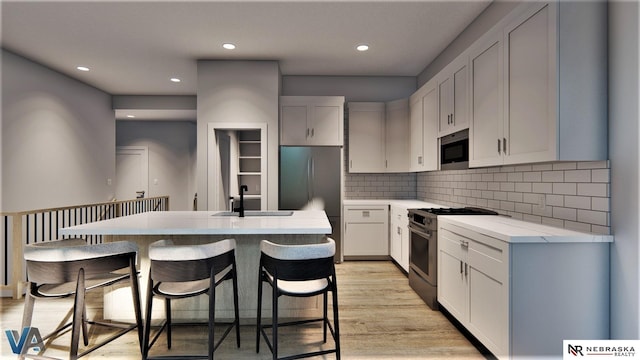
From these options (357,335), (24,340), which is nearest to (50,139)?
(24,340)

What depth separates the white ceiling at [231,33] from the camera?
2.99 metres

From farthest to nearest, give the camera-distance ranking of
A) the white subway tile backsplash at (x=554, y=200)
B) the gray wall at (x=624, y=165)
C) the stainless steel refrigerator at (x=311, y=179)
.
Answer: the stainless steel refrigerator at (x=311, y=179) < the white subway tile backsplash at (x=554, y=200) < the gray wall at (x=624, y=165)

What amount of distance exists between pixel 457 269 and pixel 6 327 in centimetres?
372

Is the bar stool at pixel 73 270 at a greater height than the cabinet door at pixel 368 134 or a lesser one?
lesser

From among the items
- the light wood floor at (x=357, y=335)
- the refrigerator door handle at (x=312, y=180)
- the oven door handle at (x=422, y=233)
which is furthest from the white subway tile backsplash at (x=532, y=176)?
the refrigerator door handle at (x=312, y=180)

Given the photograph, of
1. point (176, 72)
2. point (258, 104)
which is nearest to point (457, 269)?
point (258, 104)

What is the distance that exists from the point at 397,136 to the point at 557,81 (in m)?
2.97

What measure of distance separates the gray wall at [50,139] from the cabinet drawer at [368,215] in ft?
13.9

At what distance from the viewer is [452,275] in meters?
2.68

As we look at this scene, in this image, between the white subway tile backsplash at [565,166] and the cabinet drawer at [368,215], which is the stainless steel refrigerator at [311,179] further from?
the white subway tile backsplash at [565,166]

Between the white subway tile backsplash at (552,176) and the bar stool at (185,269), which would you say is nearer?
the bar stool at (185,269)

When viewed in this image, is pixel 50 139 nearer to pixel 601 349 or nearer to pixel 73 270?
pixel 73 270

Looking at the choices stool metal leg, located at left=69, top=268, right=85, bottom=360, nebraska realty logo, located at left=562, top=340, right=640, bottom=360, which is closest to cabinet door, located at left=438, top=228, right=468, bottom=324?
nebraska realty logo, located at left=562, top=340, right=640, bottom=360

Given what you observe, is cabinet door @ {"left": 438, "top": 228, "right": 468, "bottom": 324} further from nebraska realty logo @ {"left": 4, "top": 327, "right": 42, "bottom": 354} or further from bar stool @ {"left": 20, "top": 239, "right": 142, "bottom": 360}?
nebraska realty logo @ {"left": 4, "top": 327, "right": 42, "bottom": 354}
